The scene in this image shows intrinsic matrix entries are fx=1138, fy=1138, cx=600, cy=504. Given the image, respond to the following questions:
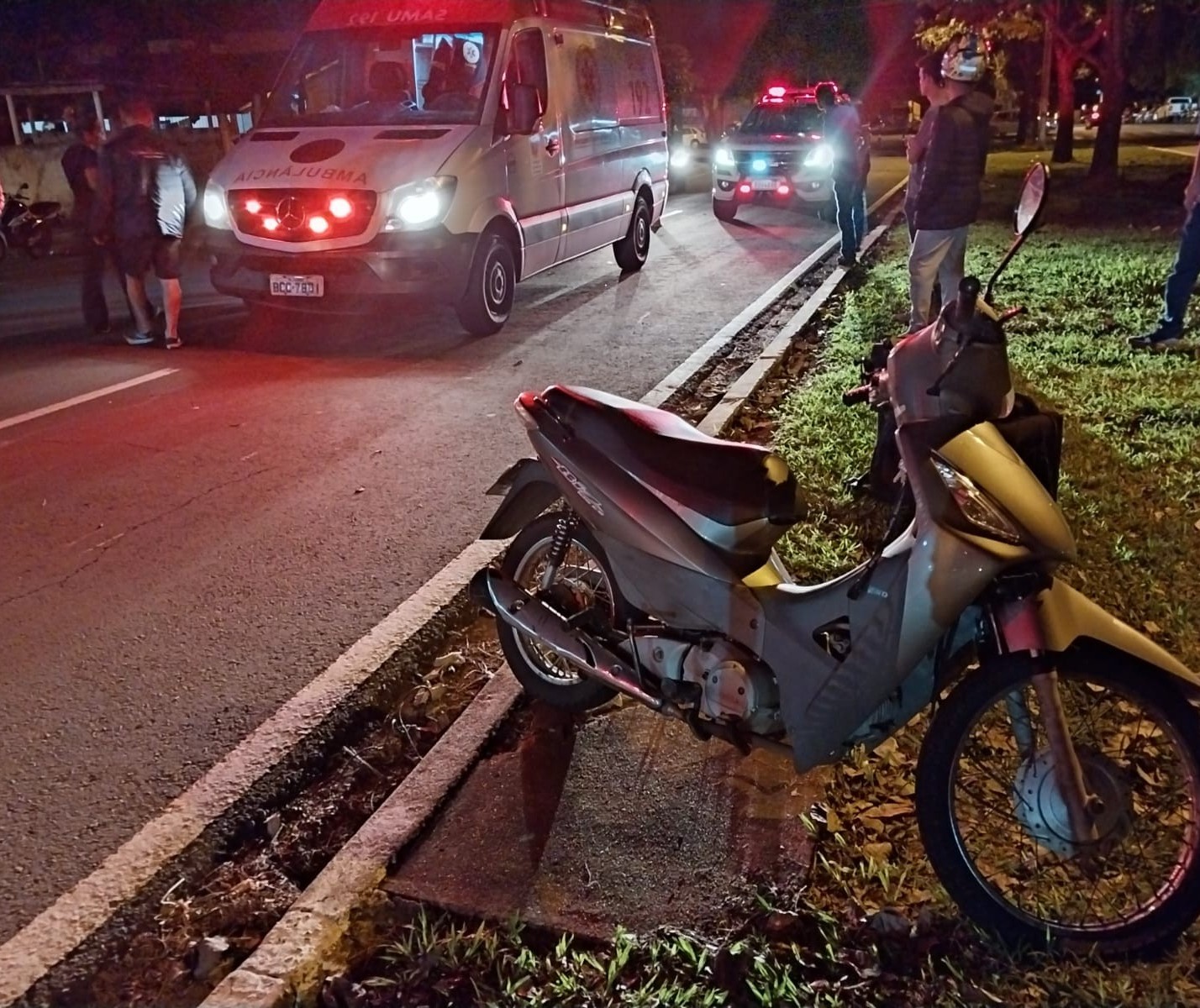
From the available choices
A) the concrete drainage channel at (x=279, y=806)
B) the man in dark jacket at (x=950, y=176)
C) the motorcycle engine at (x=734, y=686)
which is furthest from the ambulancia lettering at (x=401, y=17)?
the motorcycle engine at (x=734, y=686)

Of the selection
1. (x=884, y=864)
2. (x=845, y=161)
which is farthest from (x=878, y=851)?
(x=845, y=161)

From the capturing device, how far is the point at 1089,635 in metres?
2.54

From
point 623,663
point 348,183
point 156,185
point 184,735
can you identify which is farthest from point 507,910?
point 156,185

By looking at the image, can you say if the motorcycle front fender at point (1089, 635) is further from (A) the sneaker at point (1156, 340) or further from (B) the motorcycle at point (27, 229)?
(B) the motorcycle at point (27, 229)

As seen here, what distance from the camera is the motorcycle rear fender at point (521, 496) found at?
3.84 m

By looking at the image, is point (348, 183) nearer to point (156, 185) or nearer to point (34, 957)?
point (156, 185)

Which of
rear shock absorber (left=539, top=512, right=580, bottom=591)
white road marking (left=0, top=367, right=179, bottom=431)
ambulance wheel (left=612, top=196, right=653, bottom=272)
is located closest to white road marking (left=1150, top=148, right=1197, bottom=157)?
ambulance wheel (left=612, top=196, right=653, bottom=272)

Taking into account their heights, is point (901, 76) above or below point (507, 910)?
above

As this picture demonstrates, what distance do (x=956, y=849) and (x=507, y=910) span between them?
→ 45.1 inches

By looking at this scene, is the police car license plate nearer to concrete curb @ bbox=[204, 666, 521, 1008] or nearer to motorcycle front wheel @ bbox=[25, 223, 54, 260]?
concrete curb @ bbox=[204, 666, 521, 1008]

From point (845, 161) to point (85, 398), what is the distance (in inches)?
313

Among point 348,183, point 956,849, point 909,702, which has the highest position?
point 348,183

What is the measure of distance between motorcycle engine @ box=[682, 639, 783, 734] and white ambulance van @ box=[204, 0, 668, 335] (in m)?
6.29

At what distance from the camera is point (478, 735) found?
370 cm
